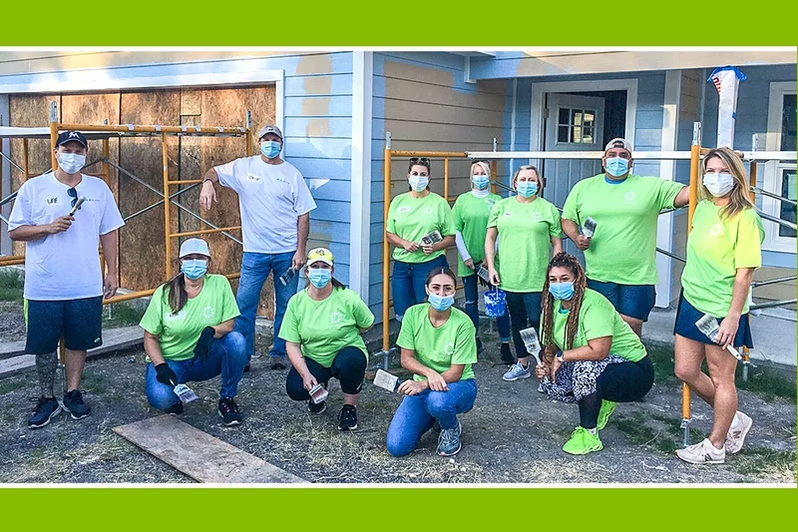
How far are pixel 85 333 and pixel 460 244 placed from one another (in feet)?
8.75

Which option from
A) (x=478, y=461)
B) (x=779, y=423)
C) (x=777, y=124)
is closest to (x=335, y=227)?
(x=478, y=461)

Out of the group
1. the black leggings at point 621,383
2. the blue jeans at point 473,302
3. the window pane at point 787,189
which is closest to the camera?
the black leggings at point 621,383

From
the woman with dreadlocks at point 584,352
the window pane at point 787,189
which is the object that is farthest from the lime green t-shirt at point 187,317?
the window pane at point 787,189

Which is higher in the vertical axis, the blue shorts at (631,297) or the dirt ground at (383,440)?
the blue shorts at (631,297)

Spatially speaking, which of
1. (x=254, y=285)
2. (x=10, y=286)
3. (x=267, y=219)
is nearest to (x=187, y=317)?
(x=254, y=285)

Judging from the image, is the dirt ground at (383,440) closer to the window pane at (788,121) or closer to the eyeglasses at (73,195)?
the eyeglasses at (73,195)

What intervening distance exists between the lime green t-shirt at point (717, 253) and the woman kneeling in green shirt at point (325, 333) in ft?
6.05

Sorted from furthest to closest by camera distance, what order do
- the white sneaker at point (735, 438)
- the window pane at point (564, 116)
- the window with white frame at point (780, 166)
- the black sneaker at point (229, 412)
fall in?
the window pane at point (564, 116)
the window with white frame at point (780, 166)
the black sneaker at point (229, 412)
the white sneaker at point (735, 438)

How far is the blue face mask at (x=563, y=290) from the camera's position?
14.3ft

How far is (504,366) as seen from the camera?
6.27m

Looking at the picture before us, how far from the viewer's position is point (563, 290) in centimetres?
437

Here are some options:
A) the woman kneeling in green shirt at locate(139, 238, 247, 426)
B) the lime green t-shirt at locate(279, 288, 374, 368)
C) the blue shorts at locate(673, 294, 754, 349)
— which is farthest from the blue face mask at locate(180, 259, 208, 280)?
the blue shorts at locate(673, 294, 754, 349)

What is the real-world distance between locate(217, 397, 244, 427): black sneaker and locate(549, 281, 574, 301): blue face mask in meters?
2.06

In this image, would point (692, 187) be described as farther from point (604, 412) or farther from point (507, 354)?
point (507, 354)
